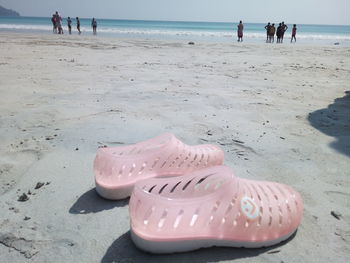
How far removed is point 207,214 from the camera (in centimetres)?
121

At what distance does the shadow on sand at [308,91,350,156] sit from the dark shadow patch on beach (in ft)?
5.46

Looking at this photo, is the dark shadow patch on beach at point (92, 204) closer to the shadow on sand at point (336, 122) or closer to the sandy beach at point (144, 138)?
the sandy beach at point (144, 138)

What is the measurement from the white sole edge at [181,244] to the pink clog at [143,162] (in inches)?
14.3

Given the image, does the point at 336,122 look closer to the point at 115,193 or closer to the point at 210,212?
the point at 210,212

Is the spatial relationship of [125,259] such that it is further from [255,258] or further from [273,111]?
[273,111]

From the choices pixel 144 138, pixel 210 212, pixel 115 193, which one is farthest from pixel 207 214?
pixel 144 138

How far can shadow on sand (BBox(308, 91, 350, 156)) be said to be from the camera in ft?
7.29

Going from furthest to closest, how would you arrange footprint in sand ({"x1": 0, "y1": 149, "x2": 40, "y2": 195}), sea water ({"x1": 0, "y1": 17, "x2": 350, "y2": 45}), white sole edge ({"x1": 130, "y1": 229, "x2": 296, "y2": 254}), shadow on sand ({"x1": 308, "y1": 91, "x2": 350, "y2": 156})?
sea water ({"x1": 0, "y1": 17, "x2": 350, "y2": 45})
shadow on sand ({"x1": 308, "y1": 91, "x2": 350, "y2": 156})
footprint in sand ({"x1": 0, "y1": 149, "x2": 40, "y2": 195})
white sole edge ({"x1": 130, "y1": 229, "x2": 296, "y2": 254})

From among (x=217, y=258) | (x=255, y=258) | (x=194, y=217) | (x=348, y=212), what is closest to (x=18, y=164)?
(x=194, y=217)

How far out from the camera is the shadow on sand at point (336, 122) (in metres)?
2.22

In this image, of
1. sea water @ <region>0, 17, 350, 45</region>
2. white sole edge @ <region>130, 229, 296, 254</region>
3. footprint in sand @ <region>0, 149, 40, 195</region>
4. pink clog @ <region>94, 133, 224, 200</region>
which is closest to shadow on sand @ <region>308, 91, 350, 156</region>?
pink clog @ <region>94, 133, 224, 200</region>

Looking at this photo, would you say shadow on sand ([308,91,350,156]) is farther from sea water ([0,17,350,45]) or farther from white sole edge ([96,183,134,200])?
sea water ([0,17,350,45])

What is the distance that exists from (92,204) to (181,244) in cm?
57

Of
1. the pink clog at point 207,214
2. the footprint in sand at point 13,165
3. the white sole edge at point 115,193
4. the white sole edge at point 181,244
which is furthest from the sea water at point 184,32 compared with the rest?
A: the white sole edge at point 181,244
